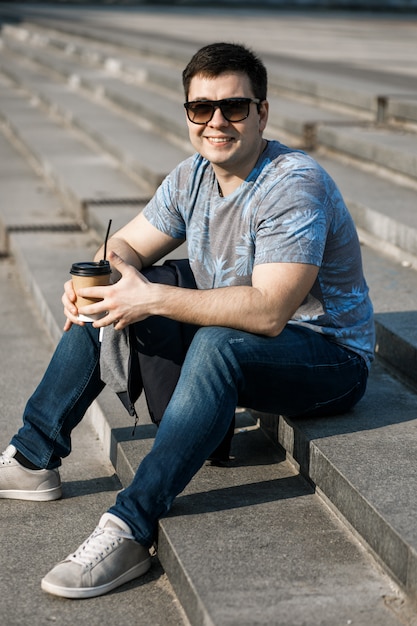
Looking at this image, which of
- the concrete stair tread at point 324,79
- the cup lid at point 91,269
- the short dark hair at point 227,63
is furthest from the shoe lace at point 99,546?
the concrete stair tread at point 324,79

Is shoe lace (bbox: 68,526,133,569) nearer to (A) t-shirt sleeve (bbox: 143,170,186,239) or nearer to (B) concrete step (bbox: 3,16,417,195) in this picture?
(A) t-shirt sleeve (bbox: 143,170,186,239)

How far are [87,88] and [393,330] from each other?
8261mm

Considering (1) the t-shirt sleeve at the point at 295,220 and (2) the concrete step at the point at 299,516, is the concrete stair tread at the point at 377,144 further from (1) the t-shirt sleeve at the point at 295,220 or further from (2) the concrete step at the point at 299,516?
(1) the t-shirt sleeve at the point at 295,220

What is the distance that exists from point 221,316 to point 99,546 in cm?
67

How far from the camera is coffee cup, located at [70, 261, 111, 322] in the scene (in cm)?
282

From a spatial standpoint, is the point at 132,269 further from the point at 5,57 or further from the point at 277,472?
the point at 5,57

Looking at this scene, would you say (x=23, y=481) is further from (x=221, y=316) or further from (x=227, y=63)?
(x=227, y=63)

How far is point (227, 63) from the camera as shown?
114 inches

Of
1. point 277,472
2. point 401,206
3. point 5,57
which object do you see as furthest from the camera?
point 5,57

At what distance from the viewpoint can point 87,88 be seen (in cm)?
1120

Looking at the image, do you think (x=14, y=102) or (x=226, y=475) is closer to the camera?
(x=226, y=475)

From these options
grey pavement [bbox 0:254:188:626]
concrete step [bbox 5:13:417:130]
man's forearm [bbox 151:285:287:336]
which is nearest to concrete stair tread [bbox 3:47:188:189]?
concrete step [bbox 5:13:417:130]

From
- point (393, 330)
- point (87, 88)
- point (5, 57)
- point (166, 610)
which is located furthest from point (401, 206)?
point (5, 57)

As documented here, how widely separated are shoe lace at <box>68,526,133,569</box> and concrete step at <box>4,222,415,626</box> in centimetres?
12
